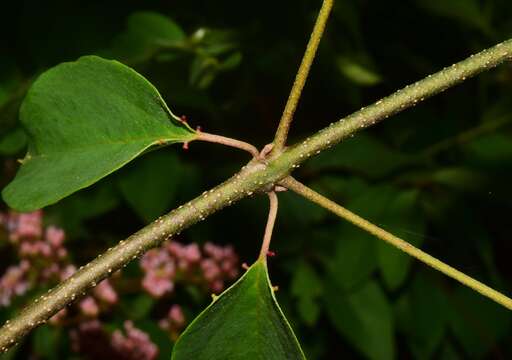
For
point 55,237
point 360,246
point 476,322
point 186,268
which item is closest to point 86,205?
point 55,237

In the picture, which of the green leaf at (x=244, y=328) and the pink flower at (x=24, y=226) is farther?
the pink flower at (x=24, y=226)

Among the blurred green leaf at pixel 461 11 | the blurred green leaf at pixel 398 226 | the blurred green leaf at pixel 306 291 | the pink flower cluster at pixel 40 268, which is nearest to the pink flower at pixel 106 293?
the pink flower cluster at pixel 40 268

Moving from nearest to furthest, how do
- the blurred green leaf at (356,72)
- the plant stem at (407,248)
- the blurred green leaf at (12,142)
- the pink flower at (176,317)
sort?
1. the plant stem at (407,248)
2. the blurred green leaf at (12,142)
3. the blurred green leaf at (356,72)
4. the pink flower at (176,317)

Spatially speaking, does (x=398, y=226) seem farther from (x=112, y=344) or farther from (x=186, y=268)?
(x=112, y=344)

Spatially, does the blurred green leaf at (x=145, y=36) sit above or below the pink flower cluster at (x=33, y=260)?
above

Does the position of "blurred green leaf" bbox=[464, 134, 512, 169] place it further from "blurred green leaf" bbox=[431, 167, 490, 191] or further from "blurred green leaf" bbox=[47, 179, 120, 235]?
"blurred green leaf" bbox=[47, 179, 120, 235]

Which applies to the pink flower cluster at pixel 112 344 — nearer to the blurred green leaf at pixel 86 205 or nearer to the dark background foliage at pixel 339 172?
the dark background foliage at pixel 339 172

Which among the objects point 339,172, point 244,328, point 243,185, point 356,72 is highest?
point 356,72

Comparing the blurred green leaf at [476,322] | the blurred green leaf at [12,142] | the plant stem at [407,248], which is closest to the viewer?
the plant stem at [407,248]
